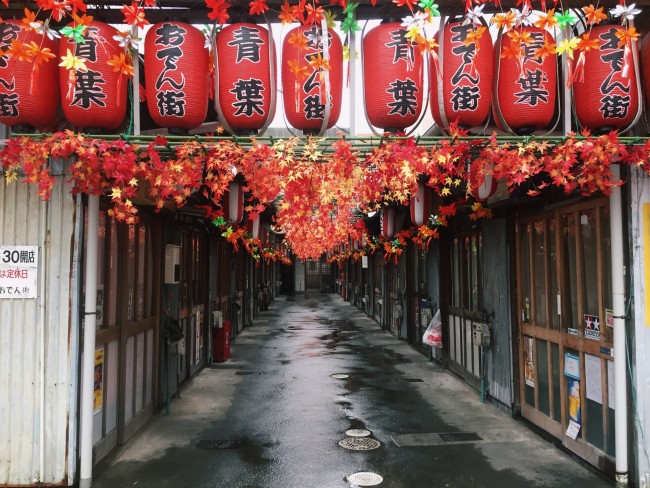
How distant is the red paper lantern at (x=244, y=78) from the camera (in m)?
5.66

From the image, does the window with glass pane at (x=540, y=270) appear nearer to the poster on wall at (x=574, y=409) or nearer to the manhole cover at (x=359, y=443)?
the poster on wall at (x=574, y=409)

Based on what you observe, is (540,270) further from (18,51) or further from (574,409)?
(18,51)

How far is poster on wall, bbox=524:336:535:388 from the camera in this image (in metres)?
8.62

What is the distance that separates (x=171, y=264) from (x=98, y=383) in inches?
130

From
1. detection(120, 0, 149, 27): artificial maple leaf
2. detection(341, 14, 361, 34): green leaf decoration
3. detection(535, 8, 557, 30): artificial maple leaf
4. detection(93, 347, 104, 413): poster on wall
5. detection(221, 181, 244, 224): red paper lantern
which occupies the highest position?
detection(341, 14, 361, 34): green leaf decoration

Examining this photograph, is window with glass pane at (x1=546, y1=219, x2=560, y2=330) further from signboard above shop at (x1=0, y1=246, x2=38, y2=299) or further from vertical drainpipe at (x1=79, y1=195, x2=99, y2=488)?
signboard above shop at (x1=0, y1=246, x2=38, y2=299)

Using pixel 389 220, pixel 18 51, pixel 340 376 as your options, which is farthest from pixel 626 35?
Answer: pixel 340 376

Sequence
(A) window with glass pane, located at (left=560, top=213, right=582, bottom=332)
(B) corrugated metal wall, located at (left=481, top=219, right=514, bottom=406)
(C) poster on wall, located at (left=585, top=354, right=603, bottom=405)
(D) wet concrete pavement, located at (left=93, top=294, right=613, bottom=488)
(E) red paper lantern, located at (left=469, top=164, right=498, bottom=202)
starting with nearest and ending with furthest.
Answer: (E) red paper lantern, located at (left=469, top=164, right=498, bottom=202)
(D) wet concrete pavement, located at (left=93, top=294, right=613, bottom=488)
(C) poster on wall, located at (left=585, top=354, right=603, bottom=405)
(A) window with glass pane, located at (left=560, top=213, right=582, bottom=332)
(B) corrugated metal wall, located at (left=481, top=219, right=514, bottom=406)

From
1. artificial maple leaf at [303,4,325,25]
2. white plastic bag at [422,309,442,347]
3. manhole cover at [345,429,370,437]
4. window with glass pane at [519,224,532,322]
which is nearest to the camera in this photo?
artificial maple leaf at [303,4,325,25]

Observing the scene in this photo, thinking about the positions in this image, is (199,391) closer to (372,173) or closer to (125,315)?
(125,315)

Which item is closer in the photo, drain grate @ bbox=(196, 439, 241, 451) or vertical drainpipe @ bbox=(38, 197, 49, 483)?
vertical drainpipe @ bbox=(38, 197, 49, 483)

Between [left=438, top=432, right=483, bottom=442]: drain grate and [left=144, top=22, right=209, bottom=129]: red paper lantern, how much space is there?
6266 mm

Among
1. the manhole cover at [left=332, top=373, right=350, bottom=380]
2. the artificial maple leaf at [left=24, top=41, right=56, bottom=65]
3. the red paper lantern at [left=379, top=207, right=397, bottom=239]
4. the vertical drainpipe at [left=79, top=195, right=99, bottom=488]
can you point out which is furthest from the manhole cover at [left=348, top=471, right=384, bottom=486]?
the red paper lantern at [left=379, top=207, right=397, bottom=239]

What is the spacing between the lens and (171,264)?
32.2 ft
